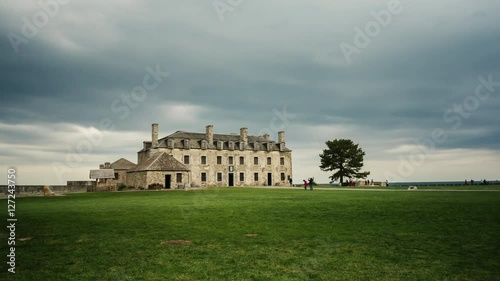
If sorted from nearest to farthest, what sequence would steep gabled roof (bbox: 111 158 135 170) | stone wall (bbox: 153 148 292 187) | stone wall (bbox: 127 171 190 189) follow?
stone wall (bbox: 127 171 190 189)
stone wall (bbox: 153 148 292 187)
steep gabled roof (bbox: 111 158 135 170)

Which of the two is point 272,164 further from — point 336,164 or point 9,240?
point 9,240

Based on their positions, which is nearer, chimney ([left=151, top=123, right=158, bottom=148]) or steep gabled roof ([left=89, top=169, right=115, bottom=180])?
steep gabled roof ([left=89, top=169, right=115, bottom=180])

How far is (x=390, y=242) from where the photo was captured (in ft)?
27.5

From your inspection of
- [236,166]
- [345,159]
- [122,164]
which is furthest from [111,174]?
[345,159]

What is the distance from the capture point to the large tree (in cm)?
6444

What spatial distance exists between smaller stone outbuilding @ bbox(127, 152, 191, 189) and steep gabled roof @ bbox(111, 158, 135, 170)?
392 inches

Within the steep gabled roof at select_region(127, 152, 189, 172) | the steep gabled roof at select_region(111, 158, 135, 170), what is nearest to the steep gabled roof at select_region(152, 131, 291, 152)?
the steep gabled roof at select_region(127, 152, 189, 172)

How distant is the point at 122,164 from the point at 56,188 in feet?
61.3

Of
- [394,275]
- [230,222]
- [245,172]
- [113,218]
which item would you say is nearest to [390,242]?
[394,275]

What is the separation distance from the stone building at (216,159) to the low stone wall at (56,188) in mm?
6534

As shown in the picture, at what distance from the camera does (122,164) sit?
5894 cm

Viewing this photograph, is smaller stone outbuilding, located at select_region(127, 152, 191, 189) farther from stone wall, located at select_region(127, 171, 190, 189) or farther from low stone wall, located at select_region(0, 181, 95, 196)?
low stone wall, located at select_region(0, 181, 95, 196)

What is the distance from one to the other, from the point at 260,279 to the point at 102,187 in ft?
144

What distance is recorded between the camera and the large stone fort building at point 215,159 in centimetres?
4804
